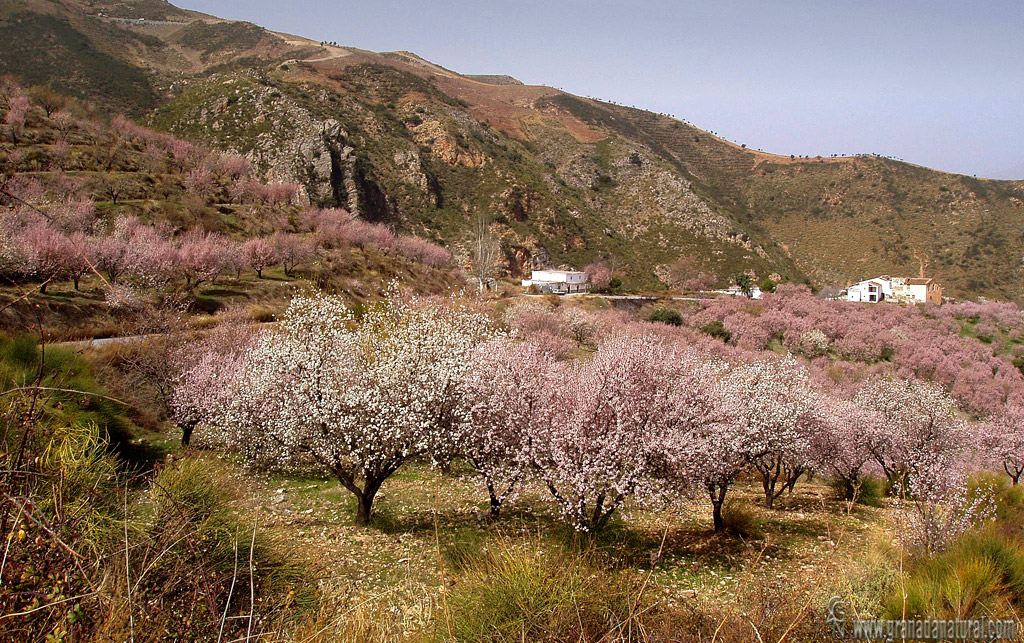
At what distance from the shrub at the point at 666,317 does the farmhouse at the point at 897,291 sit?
32955mm

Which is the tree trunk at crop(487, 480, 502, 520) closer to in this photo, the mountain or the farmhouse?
the mountain

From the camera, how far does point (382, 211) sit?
244ft

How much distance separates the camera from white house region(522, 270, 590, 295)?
6469 centimetres

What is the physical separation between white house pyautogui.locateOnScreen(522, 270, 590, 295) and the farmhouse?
35727 millimetres

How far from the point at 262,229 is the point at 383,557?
3738 cm

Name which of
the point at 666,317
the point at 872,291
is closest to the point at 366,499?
the point at 666,317

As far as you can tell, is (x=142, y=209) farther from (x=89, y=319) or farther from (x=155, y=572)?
(x=155, y=572)

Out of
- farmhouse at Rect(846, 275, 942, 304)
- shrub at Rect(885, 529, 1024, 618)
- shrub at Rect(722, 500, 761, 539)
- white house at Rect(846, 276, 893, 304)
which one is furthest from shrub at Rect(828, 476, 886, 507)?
white house at Rect(846, 276, 893, 304)

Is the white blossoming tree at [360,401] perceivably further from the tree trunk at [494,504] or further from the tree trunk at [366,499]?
the tree trunk at [494,504]

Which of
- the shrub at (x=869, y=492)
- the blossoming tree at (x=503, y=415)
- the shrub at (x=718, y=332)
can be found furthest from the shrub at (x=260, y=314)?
the shrub at (x=718, y=332)

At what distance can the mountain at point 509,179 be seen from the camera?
70312mm

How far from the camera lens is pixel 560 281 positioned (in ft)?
Result: 216

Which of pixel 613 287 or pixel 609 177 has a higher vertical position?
pixel 609 177

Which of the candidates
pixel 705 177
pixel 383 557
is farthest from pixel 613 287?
pixel 705 177
